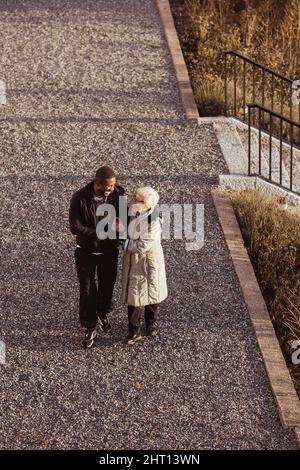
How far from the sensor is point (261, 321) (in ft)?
32.2

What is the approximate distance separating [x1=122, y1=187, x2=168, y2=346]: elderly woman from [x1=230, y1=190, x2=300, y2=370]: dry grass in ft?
4.69

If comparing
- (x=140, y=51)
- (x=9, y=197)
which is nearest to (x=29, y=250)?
(x=9, y=197)

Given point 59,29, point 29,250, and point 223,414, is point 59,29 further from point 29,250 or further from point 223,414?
point 223,414

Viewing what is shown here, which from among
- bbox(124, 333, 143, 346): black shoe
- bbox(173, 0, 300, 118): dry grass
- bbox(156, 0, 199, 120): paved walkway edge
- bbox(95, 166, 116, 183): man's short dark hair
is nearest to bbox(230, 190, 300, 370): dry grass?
bbox(124, 333, 143, 346): black shoe

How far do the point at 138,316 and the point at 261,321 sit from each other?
3.84 feet

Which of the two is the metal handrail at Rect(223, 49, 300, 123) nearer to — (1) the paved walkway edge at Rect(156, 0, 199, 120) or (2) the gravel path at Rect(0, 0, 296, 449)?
(1) the paved walkway edge at Rect(156, 0, 199, 120)

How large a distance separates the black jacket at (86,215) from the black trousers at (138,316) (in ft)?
2.08

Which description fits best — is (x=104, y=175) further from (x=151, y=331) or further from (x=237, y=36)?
(x=237, y=36)

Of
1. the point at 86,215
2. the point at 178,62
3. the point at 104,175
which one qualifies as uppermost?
the point at 104,175

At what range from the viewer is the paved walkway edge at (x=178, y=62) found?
45.0 ft

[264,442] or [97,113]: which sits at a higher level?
[97,113]

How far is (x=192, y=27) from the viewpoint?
16484 mm

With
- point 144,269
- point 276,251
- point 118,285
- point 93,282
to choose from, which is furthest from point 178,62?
point 144,269
